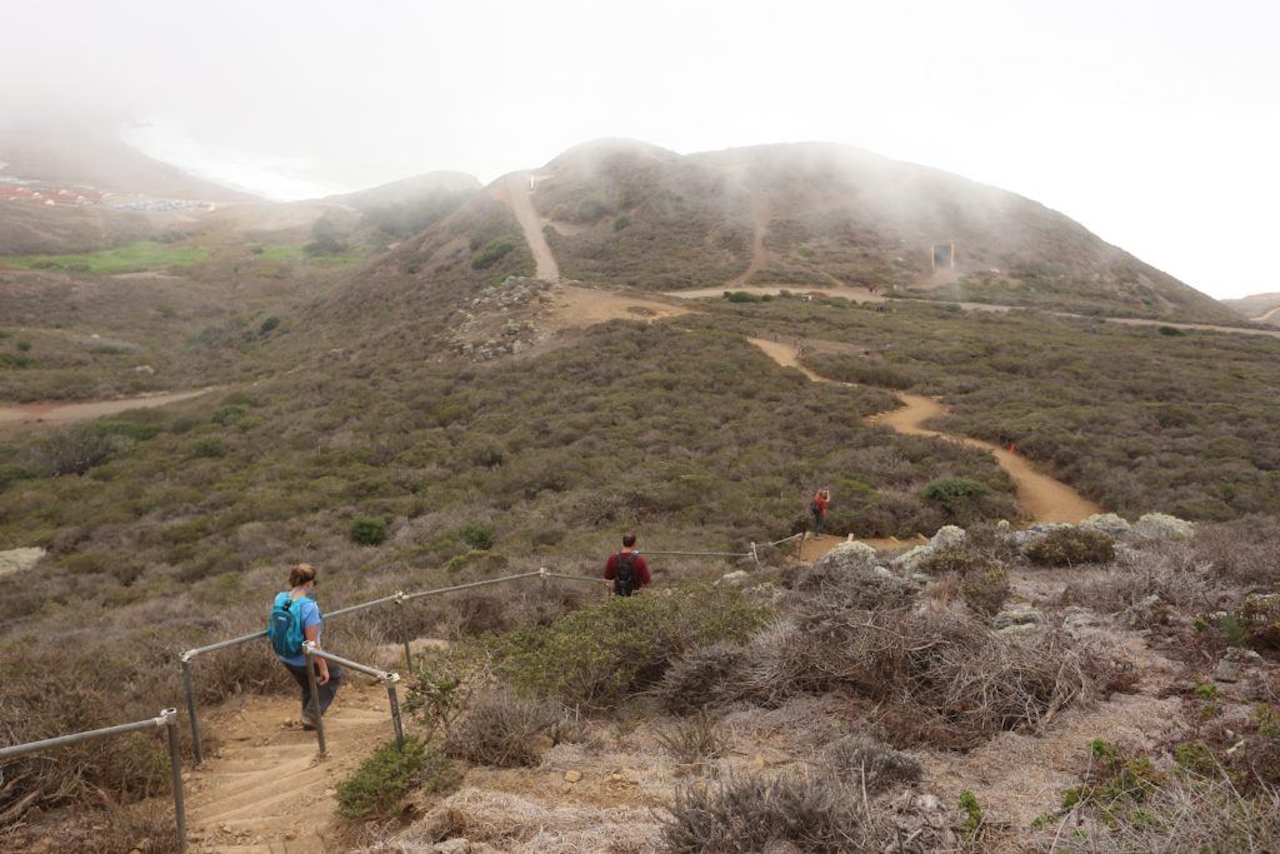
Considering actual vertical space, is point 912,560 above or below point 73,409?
above

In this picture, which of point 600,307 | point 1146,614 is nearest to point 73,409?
point 600,307

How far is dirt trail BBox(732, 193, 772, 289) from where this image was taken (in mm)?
49284

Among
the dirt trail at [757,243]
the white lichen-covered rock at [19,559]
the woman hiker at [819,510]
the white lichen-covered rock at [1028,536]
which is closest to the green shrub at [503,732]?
the white lichen-covered rock at [1028,536]

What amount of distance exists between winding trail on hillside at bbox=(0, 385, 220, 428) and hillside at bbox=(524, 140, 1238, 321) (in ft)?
83.4

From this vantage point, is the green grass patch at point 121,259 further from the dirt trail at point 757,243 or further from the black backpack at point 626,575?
the black backpack at point 626,575

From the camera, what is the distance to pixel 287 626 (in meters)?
5.07

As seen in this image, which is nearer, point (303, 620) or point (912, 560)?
point (303, 620)

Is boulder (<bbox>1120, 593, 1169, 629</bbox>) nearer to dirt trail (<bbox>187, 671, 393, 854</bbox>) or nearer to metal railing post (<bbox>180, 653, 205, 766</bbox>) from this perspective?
dirt trail (<bbox>187, 671, 393, 854</bbox>)

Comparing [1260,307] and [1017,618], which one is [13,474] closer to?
[1017,618]

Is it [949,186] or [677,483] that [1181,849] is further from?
[949,186]

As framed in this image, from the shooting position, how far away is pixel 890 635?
14.5 ft

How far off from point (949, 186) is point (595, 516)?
239 feet

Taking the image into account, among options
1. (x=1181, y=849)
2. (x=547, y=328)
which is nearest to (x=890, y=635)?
(x=1181, y=849)

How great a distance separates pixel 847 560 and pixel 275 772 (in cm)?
625
